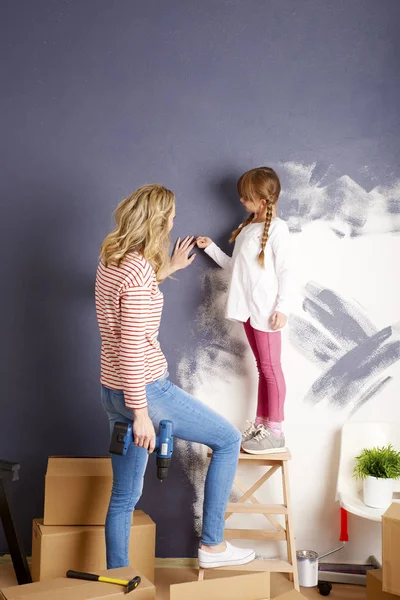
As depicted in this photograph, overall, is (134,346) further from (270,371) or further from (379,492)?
(379,492)

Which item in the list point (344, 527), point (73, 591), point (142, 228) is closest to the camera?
point (73, 591)

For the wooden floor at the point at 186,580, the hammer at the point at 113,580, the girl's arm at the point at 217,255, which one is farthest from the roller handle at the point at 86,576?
the girl's arm at the point at 217,255

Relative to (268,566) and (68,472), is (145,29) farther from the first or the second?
(268,566)

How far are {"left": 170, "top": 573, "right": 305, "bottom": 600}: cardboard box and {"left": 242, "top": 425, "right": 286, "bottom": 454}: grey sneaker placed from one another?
72 centimetres

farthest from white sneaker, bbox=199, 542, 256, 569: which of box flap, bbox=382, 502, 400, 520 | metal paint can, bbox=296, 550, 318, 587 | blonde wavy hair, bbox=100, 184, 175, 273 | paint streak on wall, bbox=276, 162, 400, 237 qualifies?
paint streak on wall, bbox=276, 162, 400, 237

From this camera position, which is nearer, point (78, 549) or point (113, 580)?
point (113, 580)

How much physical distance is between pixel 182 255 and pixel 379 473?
1.23 meters

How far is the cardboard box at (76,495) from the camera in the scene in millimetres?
2490

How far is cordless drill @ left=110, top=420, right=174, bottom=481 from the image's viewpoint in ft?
6.85

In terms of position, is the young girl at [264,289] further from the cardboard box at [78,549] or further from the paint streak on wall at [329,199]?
the cardboard box at [78,549]

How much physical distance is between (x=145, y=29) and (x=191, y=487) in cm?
204

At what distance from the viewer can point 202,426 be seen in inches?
88.0

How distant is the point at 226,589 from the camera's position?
1792 millimetres

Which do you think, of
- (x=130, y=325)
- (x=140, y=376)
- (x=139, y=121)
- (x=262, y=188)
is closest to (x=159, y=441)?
(x=140, y=376)
